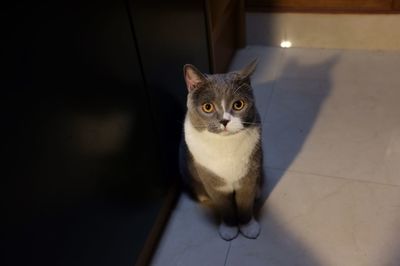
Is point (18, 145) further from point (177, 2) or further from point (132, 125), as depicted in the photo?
point (177, 2)

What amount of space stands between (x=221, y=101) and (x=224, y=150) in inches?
5.5

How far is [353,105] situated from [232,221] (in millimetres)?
792

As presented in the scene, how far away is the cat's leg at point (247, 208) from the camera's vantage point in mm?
1193

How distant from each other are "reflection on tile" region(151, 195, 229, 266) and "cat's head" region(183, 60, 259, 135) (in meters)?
0.43

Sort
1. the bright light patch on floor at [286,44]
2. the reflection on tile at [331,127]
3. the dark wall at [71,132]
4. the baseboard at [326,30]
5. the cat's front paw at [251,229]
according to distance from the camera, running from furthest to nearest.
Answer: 1. the bright light patch on floor at [286,44]
2. the baseboard at [326,30]
3. the reflection on tile at [331,127]
4. the cat's front paw at [251,229]
5. the dark wall at [71,132]

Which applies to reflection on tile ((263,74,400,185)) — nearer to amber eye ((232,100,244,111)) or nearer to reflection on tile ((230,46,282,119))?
reflection on tile ((230,46,282,119))

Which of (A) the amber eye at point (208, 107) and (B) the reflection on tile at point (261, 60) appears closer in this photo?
(A) the amber eye at point (208, 107)

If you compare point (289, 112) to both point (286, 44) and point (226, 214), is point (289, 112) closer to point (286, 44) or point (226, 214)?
point (286, 44)

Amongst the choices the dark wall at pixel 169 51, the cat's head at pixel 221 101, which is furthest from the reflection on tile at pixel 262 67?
the cat's head at pixel 221 101

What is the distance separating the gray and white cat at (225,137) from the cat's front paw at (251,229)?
4cm

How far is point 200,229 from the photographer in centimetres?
134

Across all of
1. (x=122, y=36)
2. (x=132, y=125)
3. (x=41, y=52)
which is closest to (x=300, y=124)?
(x=132, y=125)

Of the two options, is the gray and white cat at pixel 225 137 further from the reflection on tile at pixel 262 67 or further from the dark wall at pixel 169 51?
the reflection on tile at pixel 262 67

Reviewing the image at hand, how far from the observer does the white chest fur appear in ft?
3.49
